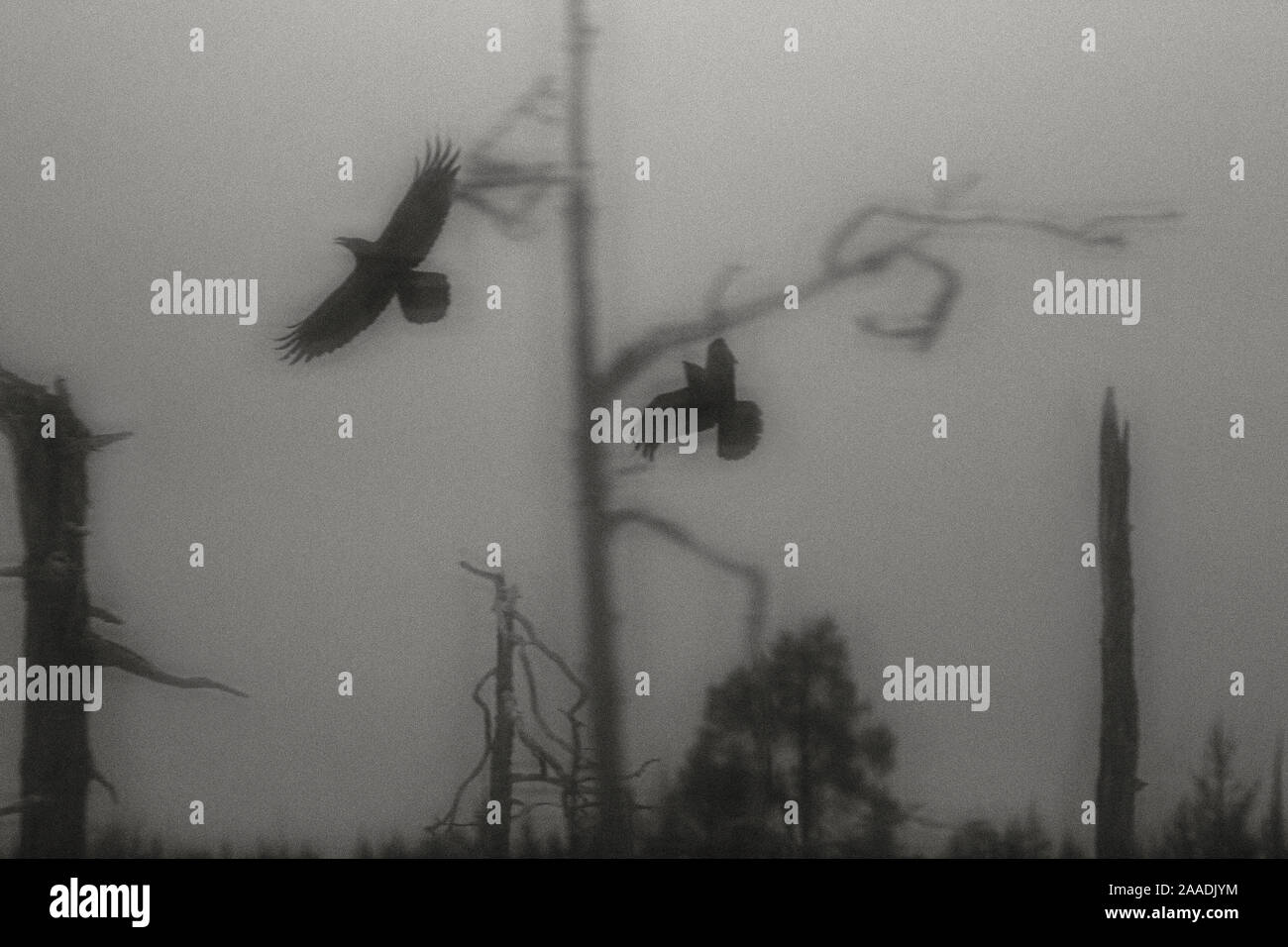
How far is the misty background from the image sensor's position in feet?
5.63

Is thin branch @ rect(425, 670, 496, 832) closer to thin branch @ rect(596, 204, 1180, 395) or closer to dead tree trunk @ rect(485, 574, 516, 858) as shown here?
dead tree trunk @ rect(485, 574, 516, 858)

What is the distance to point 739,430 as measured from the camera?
174 cm

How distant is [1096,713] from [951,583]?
28cm

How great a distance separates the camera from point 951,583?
1.74 metres

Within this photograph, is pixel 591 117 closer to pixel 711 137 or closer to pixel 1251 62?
pixel 711 137

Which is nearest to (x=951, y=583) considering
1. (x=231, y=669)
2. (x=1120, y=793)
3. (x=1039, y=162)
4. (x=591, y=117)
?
(x=1120, y=793)

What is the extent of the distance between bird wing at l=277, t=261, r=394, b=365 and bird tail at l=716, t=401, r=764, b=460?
1.68ft

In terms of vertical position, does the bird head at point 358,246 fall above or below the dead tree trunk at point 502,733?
above

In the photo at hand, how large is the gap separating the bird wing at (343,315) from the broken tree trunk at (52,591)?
1.06ft

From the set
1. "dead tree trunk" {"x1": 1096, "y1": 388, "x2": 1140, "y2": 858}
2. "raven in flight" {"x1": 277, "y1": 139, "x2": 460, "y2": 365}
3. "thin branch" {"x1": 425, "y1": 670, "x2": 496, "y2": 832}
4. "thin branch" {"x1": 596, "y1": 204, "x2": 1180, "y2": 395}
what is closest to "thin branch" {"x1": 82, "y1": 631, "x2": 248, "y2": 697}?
"thin branch" {"x1": 425, "y1": 670, "x2": 496, "y2": 832}

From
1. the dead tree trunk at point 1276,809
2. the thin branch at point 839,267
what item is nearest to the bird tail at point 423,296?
the thin branch at point 839,267

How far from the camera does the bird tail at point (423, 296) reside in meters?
1.72

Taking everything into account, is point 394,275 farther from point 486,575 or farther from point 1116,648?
point 1116,648

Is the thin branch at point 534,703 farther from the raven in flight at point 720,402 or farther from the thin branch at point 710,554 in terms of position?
the raven in flight at point 720,402
